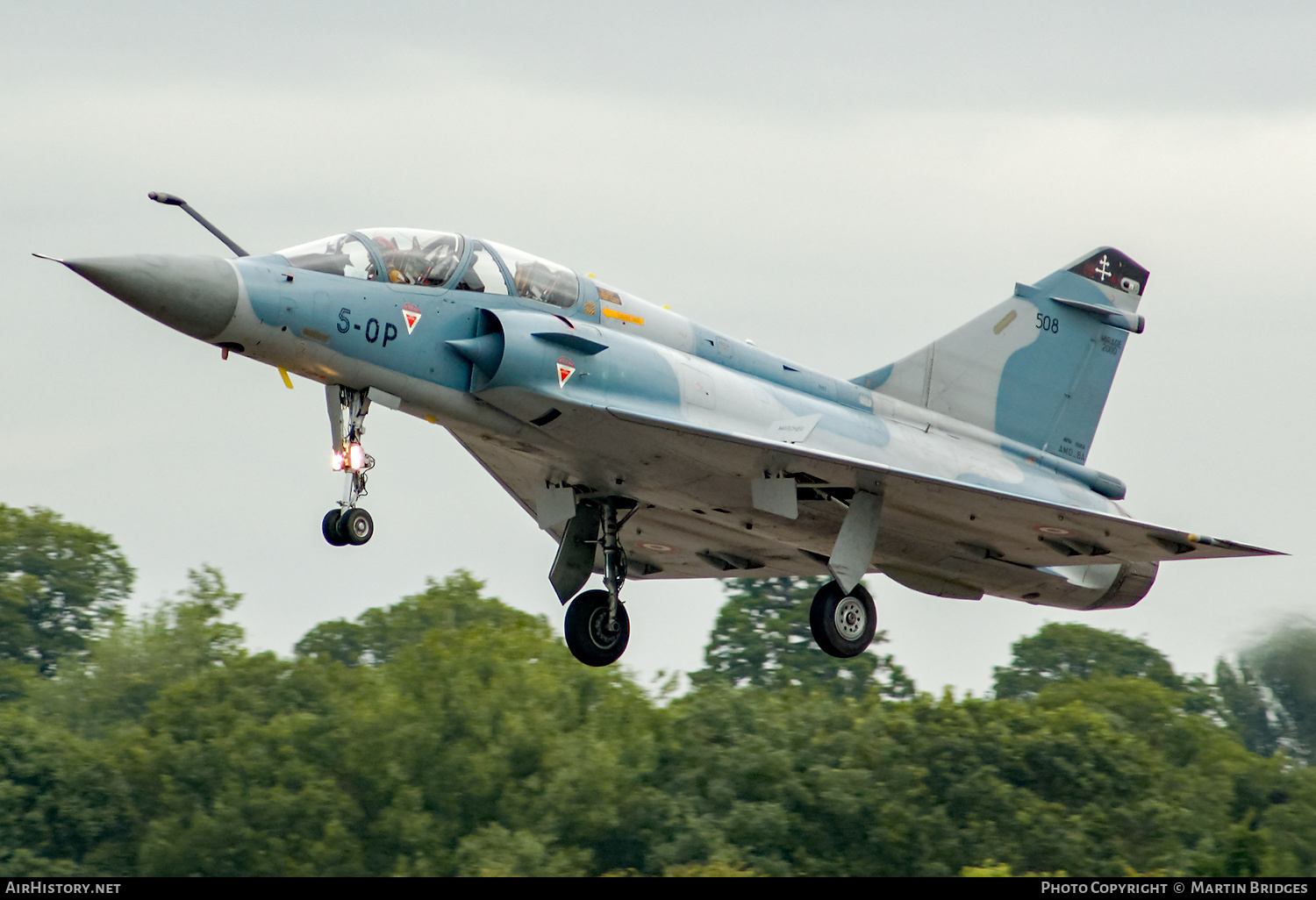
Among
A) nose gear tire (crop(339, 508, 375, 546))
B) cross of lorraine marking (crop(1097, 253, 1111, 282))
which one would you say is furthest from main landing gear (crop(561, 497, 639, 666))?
cross of lorraine marking (crop(1097, 253, 1111, 282))

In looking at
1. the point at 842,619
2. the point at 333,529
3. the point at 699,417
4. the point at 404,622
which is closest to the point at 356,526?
the point at 333,529

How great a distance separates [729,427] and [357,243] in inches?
154

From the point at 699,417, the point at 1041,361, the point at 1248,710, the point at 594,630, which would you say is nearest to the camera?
the point at 699,417

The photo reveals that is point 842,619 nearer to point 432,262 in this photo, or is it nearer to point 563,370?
point 563,370

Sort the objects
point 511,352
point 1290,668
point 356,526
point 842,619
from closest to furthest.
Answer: point 356,526, point 511,352, point 842,619, point 1290,668

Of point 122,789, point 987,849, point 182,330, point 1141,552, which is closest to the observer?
point 182,330

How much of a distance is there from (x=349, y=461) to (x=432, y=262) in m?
1.98

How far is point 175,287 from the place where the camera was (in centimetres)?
1299

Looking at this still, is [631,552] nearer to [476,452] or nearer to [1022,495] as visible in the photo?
[476,452]

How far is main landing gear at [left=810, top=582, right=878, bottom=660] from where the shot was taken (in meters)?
16.5

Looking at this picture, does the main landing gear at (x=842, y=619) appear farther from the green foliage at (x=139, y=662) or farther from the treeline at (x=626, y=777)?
the green foliage at (x=139, y=662)

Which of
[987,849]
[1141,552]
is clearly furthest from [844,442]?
[987,849]

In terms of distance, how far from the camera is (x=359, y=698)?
Result: 40.6 meters

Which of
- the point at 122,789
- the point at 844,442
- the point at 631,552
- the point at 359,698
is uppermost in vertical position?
the point at 844,442
